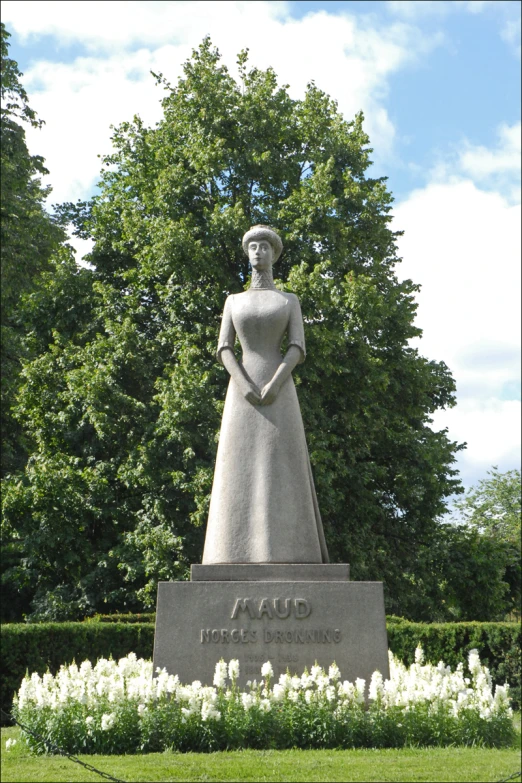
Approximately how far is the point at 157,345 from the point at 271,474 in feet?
40.9

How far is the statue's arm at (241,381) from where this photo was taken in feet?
31.9

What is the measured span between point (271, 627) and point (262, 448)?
74.3 inches

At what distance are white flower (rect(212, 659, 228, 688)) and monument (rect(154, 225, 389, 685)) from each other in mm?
319

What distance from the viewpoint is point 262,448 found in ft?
31.5

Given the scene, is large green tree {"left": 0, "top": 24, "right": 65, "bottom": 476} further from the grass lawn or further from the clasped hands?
the grass lawn

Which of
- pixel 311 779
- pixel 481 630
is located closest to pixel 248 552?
pixel 311 779

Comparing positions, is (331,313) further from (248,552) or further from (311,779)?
(311,779)

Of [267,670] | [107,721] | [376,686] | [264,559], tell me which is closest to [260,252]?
[264,559]

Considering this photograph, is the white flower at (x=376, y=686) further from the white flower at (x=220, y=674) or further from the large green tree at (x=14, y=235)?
the large green tree at (x=14, y=235)

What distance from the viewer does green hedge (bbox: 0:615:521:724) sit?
12.7 m

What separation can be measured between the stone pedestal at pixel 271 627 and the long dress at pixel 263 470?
535 mm

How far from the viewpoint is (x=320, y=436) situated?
64.7 ft

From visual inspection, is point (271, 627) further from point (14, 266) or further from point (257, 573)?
point (14, 266)

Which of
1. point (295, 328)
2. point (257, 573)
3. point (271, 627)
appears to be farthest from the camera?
point (295, 328)
